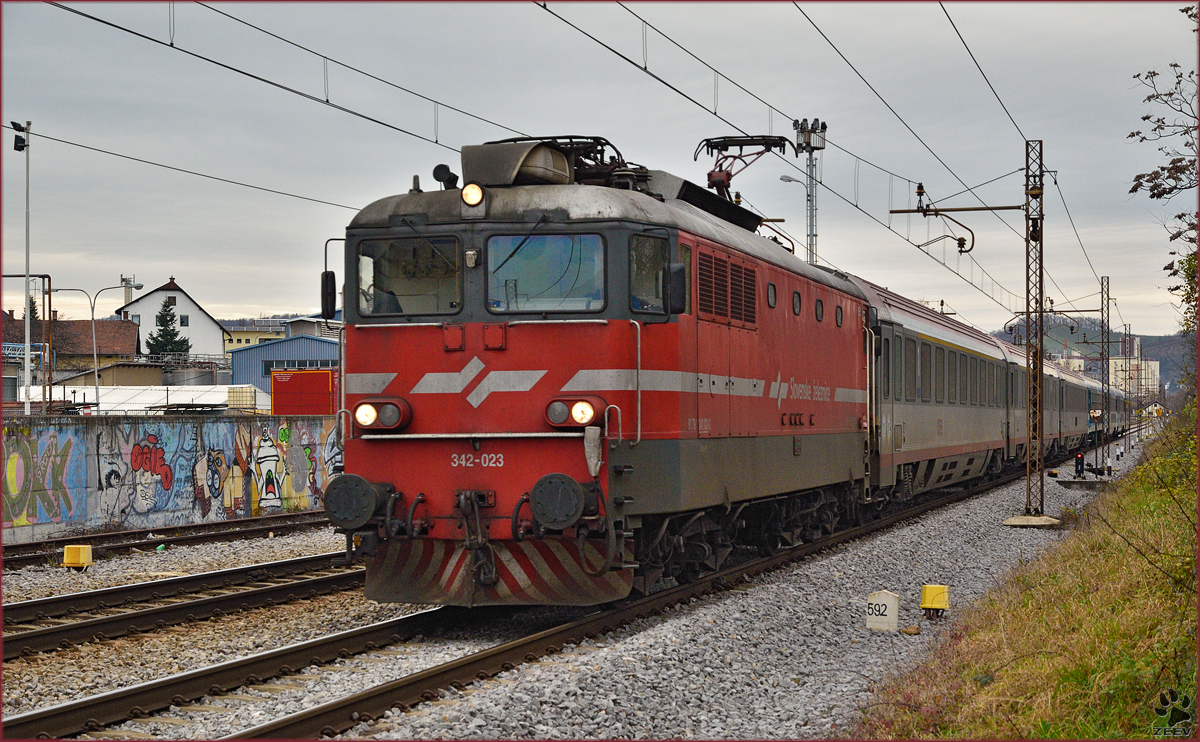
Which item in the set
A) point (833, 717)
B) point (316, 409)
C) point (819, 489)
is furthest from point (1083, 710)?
point (316, 409)

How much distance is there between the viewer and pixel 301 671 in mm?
8625

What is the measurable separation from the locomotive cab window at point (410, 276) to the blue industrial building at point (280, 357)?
2433 inches

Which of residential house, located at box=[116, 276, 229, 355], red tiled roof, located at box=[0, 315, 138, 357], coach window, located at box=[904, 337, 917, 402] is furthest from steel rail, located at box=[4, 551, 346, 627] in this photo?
residential house, located at box=[116, 276, 229, 355]

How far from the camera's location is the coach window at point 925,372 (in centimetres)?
2184

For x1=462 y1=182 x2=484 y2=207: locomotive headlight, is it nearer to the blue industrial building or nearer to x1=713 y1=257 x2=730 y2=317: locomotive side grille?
x1=713 y1=257 x2=730 y2=317: locomotive side grille

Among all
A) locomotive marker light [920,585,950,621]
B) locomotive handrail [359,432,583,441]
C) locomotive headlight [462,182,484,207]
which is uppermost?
locomotive headlight [462,182,484,207]

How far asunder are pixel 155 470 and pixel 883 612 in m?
14.9

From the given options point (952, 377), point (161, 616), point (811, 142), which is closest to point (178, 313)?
point (811, 142)

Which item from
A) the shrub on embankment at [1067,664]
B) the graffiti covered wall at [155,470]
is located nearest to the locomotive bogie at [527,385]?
the shrub on embankment at [1067,664]

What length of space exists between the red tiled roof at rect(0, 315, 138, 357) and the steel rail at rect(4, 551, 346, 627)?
234 ft

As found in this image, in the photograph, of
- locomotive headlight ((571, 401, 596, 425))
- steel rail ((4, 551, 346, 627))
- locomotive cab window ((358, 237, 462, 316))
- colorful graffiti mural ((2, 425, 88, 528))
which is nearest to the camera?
locomotive headlight ((571, 401, 596, 425))

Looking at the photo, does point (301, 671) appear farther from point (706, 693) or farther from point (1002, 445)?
point (1002, 445)

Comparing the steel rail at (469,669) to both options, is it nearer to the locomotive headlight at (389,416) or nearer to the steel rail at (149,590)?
the locomotive headlight at (389,416)

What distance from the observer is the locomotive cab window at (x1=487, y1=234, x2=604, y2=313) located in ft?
33.0
